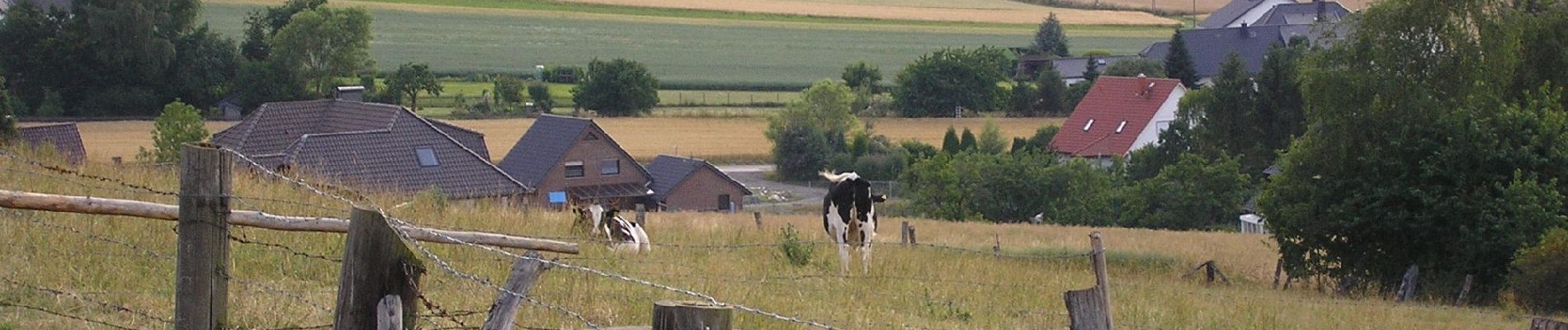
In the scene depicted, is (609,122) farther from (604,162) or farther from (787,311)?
(787,311)

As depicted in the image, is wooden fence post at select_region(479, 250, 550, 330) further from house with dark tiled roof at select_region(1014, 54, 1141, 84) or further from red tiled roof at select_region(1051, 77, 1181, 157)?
house with dark tiled roof at select_region(1014, 54, 1141, 84)

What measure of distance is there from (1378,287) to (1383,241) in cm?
117

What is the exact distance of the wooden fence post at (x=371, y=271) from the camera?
5.66 metres

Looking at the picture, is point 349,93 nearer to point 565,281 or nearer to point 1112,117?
point 1112,117

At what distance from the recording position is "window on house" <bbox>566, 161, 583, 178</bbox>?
183 ft

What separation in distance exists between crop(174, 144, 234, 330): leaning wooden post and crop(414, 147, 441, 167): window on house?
118 ft

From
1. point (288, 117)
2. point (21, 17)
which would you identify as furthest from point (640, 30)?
point (288, 117)

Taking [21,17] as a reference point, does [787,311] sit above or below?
below

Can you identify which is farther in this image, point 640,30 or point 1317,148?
point 640,30

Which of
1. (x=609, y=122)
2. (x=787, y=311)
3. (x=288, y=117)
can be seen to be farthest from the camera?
(x=609, y=122)

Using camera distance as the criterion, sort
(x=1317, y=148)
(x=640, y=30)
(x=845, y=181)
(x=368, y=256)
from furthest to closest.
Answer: (x=640, y=30) → (x=1317, y=148) → (x=845, y=181) → (x=368, y=256)

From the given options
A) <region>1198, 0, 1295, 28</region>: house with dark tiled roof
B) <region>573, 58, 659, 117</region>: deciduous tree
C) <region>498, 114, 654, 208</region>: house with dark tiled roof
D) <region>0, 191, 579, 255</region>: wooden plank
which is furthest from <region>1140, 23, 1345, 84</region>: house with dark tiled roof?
<region>0, 191, 579, 255</region>: wooden plank

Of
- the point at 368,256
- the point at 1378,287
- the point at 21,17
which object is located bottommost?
the point at 1378,287

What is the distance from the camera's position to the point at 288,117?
4831cm
